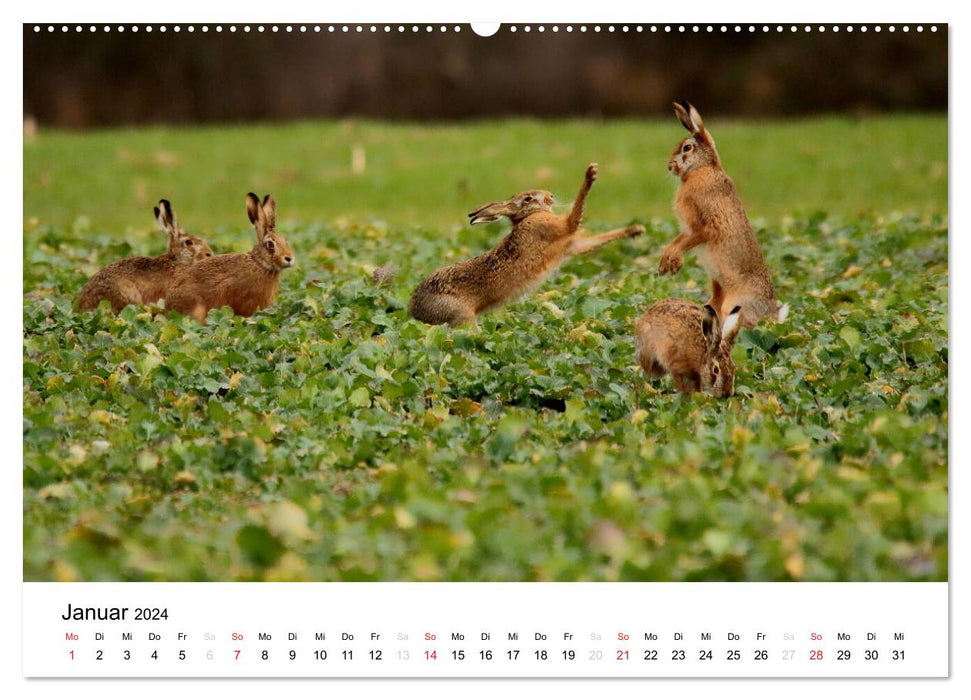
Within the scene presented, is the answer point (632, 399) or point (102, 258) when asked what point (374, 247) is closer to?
point (102, 258)

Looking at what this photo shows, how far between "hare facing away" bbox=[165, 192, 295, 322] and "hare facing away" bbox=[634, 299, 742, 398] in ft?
8.49

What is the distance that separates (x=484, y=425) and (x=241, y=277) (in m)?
2.73

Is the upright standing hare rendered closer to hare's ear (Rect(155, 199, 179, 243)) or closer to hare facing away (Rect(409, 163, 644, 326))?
hare facing away (Rect(409, 163, 644, 326))

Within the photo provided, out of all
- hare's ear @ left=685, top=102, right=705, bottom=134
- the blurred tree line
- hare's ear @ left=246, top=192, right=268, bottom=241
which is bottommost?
hare's ear @ left=246, top=192, right=268, bottom=241

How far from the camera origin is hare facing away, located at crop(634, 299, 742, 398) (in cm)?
682

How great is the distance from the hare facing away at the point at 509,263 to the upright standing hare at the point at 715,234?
1.05 ft

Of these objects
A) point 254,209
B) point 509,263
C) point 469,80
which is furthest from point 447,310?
point 469,80

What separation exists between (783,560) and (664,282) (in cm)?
472

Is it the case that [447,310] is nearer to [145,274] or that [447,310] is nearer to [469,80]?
[145,274]

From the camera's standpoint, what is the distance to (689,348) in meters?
6.93

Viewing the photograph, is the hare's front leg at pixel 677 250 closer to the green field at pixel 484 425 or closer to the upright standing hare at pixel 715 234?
the upright standing hare at pixel 715 234
